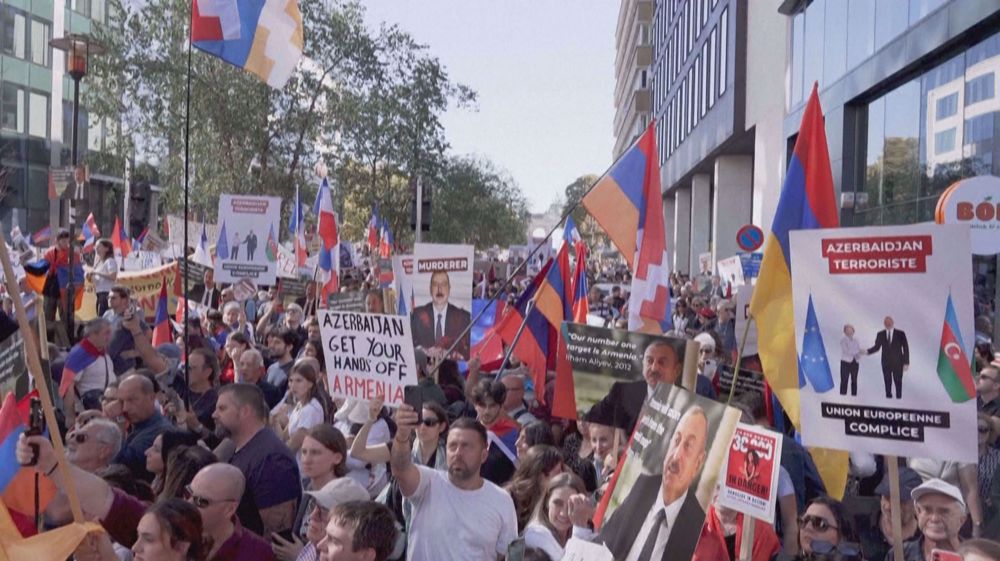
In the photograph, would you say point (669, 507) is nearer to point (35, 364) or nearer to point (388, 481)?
point (35, 364)

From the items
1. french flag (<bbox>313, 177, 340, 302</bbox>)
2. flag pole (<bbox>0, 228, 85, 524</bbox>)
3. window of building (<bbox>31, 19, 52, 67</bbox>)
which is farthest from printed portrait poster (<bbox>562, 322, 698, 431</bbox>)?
window of building (<bbox>31, 19, 52, 67</bbox>)

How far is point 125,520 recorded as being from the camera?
5262 millimetres

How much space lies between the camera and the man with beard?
6.16 metres

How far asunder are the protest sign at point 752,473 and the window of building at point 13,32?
148ft

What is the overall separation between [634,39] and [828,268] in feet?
320

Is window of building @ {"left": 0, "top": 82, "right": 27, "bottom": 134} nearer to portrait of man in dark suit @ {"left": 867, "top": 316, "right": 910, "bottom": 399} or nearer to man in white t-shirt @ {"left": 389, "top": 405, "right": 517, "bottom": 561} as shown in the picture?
man in white t-shirt @ {"left": 389, "top": 405, "right": 517, "bottom": 561}

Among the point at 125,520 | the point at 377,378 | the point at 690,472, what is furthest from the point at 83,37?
the point at 690,472

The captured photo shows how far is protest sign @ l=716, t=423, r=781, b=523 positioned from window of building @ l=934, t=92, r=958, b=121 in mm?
14483

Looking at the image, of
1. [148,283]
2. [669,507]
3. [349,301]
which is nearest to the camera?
[669,507]

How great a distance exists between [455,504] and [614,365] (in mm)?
2477

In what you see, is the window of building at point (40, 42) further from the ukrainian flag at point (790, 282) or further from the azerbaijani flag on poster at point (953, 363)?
the azerbaijani flag on poster at point (953, 363)

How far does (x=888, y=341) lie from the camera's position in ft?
16.5

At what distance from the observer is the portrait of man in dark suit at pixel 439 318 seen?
1162cm

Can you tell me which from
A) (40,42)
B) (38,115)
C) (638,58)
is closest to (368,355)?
(38,115)
